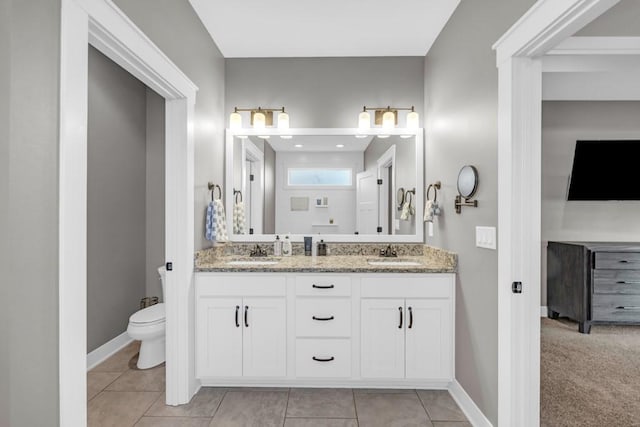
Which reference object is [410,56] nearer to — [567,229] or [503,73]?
[503,73]

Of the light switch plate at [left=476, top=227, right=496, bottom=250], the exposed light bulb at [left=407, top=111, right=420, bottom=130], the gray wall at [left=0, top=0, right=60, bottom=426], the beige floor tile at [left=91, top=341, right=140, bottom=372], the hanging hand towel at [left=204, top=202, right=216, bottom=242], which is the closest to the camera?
the gray wall at [left=0, top=0, right=60, bottom=426]

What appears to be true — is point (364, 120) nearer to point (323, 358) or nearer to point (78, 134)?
point (323, 358)

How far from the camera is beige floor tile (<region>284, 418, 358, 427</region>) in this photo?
6.66ft

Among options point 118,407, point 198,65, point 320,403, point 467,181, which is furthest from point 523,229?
point 118,407

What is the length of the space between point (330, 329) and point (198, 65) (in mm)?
2054

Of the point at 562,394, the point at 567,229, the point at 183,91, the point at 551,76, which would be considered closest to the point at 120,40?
the point at 183,91

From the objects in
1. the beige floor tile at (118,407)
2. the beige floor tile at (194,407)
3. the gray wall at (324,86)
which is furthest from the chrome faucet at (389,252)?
the beige floor tile at (118,407)

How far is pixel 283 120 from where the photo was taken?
9.81 feet

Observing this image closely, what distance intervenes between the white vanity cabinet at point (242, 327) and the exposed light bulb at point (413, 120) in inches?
65.6

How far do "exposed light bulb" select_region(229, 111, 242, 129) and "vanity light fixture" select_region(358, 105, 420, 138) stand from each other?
1.02m

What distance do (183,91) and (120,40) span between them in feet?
2.28

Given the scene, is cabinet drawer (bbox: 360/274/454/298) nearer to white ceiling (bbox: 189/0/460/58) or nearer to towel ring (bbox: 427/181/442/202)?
towel ring (bbox: 427/181/442/202)

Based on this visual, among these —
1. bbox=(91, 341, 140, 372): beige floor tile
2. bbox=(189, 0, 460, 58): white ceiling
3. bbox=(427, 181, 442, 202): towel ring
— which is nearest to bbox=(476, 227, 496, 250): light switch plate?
bbox=(427, 181, 442, 202): towel ring

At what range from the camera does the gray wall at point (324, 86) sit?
119 inches
